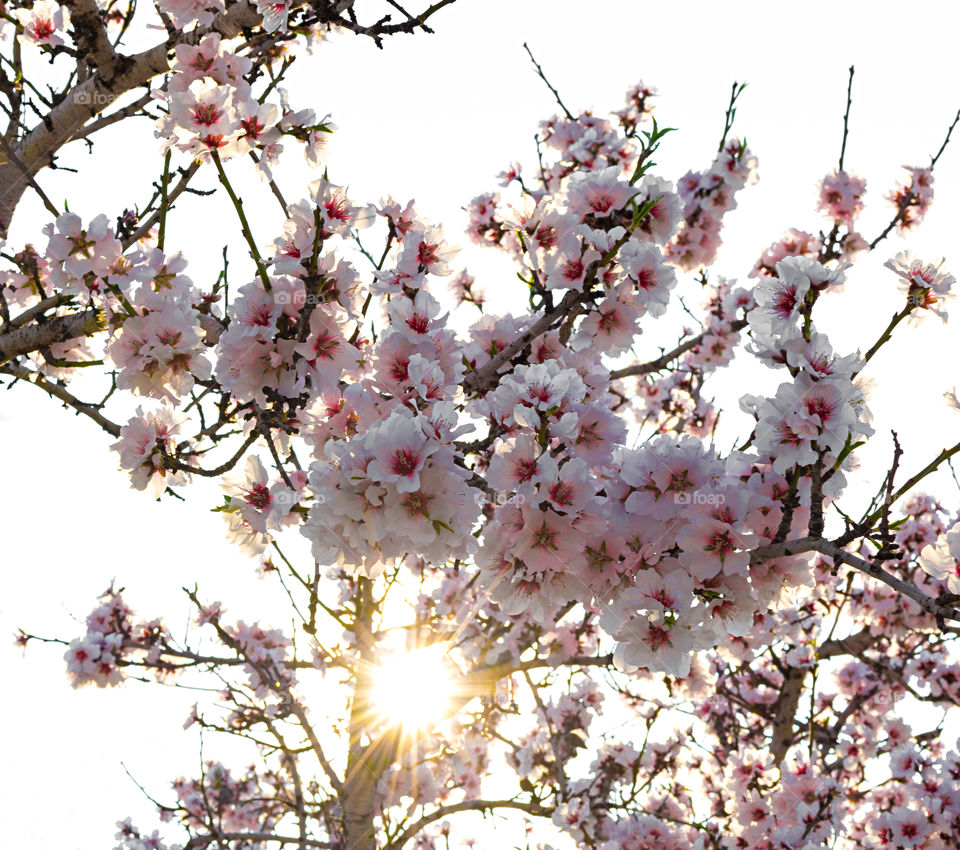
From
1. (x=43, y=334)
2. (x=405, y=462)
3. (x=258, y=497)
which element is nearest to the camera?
(x=405, y=462)

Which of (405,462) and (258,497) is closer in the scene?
(405,462)

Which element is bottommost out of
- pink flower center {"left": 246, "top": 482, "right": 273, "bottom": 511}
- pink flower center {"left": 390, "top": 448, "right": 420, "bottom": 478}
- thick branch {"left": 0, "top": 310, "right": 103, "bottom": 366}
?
pink flower center {"left": 390, "top": 448, "right": 420, "bottom": 478}

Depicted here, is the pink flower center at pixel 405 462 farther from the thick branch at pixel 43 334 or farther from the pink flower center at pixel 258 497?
the thick branch at pixel 43 334

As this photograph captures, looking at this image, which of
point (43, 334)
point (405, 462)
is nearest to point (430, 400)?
point (405, 462)

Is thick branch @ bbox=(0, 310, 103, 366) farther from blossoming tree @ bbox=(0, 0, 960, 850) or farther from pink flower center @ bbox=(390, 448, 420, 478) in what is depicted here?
pink flower center @ bbox=(390, 448, 420, 478)

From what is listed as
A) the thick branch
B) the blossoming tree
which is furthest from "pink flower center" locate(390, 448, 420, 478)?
the thick branch

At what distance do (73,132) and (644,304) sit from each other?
3.28 m

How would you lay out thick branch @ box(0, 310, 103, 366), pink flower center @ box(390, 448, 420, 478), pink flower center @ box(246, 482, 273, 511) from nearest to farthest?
pink flower center @ box(390, 448, 420, 478) → pink flower center @ box(246, 482, 273, 511) → thick branch @ box(0, 310, 103, 366)

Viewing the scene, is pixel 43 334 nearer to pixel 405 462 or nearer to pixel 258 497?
pixel 258 497

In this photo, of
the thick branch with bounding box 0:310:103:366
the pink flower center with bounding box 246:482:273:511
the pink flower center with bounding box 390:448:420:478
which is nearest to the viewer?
the pink flower center with bounding box 390:448:420:478

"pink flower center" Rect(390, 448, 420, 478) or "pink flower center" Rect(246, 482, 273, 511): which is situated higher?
"pink flower center" Rect(246, 482, 273, 511)

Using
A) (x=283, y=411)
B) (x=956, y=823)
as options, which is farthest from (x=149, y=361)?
(x=956, y=823)

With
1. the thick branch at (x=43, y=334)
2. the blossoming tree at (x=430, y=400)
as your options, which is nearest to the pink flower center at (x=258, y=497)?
the blossoming tree at (x=430, y=400)

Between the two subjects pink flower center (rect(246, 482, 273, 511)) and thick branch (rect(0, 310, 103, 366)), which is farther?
thick branch (rect(0, 310, 103, 366))
